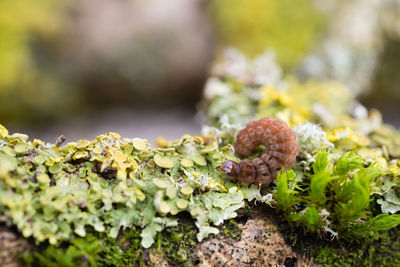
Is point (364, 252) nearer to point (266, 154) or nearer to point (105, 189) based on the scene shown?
point (266, 154)

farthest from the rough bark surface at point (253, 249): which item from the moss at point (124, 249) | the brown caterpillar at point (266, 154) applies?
the brown caterpillar at point (266, 154)

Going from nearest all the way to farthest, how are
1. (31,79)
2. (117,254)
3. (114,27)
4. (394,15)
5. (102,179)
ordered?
(117,254)
(102,179)
(394,15)
(31,79)
(114,27)

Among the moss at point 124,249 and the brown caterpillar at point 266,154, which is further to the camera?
the brown caterpillar at point 266,154

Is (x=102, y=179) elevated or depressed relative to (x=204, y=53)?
depressed

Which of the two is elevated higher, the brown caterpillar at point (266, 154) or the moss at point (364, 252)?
the brown caterpillar at point (266, 154)

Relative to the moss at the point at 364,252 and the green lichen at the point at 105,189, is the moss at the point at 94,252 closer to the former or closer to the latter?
the green lichen at the point at 105,189

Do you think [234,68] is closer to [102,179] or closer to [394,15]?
[102,179]

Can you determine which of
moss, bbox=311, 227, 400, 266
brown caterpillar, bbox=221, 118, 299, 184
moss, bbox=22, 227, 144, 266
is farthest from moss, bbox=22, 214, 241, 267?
moss, bbox=311, 227, 400, 266

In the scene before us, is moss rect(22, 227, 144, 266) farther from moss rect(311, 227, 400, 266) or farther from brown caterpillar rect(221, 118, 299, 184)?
moss rect(311, 227, 400, 266)

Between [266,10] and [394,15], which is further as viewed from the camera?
[266,10]

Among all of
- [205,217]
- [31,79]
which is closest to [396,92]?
[205,217]
